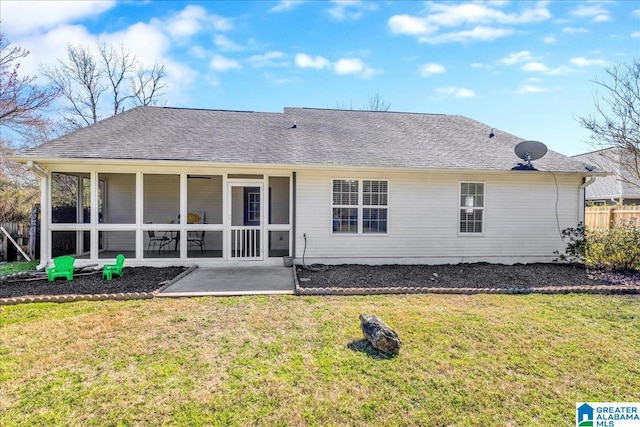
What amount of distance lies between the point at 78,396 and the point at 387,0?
10.0 m

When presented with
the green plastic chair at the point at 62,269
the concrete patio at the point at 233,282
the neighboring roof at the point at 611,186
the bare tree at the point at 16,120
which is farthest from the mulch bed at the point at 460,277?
the bare tree at the point at 16,120

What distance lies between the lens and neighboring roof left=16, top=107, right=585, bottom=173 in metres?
8.20

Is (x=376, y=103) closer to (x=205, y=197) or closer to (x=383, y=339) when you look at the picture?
(x=205, y=197)

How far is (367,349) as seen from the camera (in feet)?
12.2

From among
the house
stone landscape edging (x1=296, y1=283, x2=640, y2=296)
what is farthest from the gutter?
stone landscape edging (x1=296, y1=283, x2=640, y2=296)

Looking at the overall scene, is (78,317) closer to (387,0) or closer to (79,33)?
(387,0)

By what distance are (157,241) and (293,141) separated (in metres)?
5.36

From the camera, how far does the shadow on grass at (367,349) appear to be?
3565 millimetres

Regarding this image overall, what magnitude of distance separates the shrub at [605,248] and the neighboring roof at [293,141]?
1.83 m

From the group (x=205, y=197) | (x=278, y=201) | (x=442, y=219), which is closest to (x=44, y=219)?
(x=205, y=197)

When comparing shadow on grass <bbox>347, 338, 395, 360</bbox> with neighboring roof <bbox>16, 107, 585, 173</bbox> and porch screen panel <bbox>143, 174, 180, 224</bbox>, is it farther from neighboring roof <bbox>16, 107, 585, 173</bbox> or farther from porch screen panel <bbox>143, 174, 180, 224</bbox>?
porch screen panel <bbox>143, 174, 180, 224</bbox>

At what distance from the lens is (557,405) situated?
2791mm

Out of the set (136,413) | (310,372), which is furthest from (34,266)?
(310,372)

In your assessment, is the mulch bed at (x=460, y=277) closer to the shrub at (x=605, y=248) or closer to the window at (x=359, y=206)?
the shrub at (x=605, y=248)
